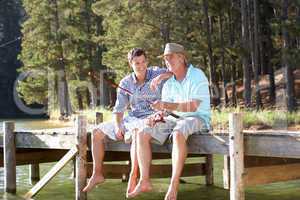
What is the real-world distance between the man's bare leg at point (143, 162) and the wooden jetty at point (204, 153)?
712mm

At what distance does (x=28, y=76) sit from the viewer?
40.8 m

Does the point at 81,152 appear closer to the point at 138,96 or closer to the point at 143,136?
the point at 138,96

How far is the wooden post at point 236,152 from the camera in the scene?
6945mm

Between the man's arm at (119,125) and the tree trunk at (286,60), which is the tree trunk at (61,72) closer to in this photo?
the tree trunk at (286,60)

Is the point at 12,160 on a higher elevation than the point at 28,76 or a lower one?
lower

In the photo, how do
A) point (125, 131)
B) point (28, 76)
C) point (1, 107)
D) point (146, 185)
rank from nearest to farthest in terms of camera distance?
point (146, 185) → point (125, 131) → point (28, 76) → point (1, 107)

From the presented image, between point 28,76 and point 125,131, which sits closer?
point 125,131

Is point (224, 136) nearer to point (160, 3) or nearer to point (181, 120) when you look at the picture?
point (181, 120)

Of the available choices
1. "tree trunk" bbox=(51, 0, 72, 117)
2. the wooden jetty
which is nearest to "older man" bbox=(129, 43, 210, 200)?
the wooden jetty

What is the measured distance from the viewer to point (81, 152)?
8.71 m

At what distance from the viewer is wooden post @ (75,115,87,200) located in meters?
8.62

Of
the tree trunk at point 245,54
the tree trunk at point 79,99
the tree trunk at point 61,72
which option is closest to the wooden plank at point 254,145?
the tree trunk at point 245,54

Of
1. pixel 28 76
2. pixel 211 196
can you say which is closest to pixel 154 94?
pixel 211 196

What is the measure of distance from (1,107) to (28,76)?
69.3ft
